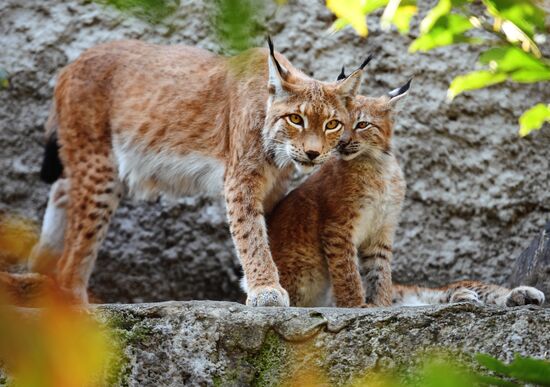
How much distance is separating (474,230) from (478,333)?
2.69 meters

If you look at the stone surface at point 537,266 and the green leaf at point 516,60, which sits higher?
the green leaf at point 516,60

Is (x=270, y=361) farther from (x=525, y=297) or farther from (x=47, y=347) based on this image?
(x=47, y=347)

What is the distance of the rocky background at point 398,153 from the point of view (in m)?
5.72

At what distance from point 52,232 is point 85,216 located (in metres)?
0.60

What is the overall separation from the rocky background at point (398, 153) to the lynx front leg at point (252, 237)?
1.24 metres

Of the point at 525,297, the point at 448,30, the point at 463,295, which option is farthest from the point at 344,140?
the point at 448,30

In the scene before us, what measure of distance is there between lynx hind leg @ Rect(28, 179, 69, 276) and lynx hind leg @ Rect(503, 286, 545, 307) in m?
2.84

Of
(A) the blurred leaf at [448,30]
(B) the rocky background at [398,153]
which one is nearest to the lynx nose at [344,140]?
(B) the rocky background at [398,153]

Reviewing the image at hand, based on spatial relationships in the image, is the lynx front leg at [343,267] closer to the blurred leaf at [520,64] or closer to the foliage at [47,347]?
the blurred leaf at [520,64]

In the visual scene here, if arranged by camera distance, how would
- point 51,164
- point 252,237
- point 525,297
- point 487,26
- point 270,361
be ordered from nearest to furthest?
point 487,26 < point 270,361 < point 525,297 < point 252,237 < point 51,164

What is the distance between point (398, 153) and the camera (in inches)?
228

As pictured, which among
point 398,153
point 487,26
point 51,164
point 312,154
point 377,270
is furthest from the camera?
point 398,153

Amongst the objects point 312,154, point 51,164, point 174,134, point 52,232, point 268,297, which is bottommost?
point 52,232

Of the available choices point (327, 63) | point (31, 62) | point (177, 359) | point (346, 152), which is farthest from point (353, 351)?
point (31, 62)
